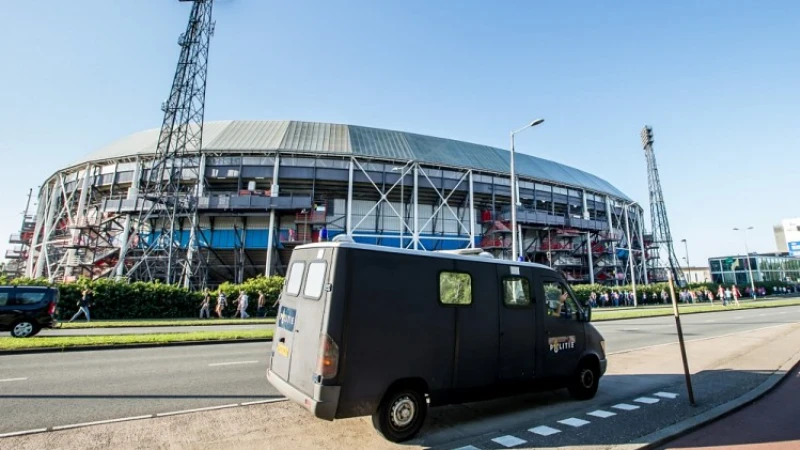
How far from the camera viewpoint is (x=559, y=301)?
245 inches

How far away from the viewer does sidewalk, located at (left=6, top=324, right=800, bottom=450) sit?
4195mm

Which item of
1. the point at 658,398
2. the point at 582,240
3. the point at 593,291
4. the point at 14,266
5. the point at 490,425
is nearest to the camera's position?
the point at 490,425

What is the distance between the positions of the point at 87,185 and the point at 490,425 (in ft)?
162

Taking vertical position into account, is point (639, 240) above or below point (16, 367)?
above

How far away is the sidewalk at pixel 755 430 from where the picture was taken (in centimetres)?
435

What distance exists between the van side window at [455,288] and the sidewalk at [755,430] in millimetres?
2762

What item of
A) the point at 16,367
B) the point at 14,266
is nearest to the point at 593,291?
the point at 16,367

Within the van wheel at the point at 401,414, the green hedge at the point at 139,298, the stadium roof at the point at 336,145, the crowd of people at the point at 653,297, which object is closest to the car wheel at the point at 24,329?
the green hedge at the point at 139,298

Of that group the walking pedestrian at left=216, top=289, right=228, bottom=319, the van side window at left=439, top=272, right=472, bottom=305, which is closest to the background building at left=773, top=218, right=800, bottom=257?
the van side window at left=439, top=272, right=472, bottom=305

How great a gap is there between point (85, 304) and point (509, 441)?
72.5 ft

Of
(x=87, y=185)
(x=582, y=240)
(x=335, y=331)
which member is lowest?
(x=335, y=331)

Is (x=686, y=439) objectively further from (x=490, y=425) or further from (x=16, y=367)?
(x=16, y=367)

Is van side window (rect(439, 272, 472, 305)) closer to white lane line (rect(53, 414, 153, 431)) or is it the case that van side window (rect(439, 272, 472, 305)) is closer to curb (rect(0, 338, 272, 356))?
white lane line (rect(53, 414, 153, 431))

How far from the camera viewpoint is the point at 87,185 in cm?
3956
